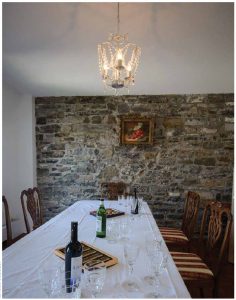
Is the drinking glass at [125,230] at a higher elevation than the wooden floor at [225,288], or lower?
higher

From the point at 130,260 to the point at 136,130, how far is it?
2868 millimetres

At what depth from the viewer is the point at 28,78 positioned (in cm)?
329

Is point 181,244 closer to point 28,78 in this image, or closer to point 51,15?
point 51,15

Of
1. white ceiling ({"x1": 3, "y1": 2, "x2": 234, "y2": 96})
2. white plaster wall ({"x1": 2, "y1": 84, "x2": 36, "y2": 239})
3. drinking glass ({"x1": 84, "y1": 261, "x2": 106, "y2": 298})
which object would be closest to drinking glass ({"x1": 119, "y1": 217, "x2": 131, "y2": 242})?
drinking glass ({"x1": 84, "y1": 261, "x2": 106, "y2": 298})

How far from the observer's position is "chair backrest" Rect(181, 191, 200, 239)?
104 inches

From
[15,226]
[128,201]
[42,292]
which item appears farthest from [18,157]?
[42,292]

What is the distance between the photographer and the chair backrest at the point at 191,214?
2645 mm

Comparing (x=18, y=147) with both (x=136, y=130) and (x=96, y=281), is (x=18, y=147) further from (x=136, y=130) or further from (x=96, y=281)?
(x=96, y=281)

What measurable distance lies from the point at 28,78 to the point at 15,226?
248 centimetres

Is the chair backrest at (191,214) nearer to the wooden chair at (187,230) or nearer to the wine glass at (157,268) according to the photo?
the wooden chair at (187,230)

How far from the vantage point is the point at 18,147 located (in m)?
4.14

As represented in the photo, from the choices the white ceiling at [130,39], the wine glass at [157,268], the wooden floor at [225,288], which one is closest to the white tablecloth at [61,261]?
the wine glass at [157,268]

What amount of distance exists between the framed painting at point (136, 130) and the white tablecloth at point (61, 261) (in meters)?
1.98

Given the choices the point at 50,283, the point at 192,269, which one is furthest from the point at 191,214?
the point at 50,283
